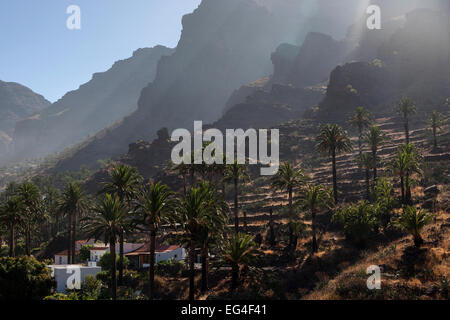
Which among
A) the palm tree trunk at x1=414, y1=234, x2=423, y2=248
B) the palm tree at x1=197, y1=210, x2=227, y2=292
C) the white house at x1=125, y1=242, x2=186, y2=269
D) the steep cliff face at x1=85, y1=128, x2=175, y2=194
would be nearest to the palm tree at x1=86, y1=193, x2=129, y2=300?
the palm tree at x1=197, y1=210, x2=227, y2=292

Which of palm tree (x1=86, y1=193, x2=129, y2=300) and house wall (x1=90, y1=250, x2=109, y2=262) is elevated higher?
palm tree (x1=86, y1=193, x2=129, y2=300)

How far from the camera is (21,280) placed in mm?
33250

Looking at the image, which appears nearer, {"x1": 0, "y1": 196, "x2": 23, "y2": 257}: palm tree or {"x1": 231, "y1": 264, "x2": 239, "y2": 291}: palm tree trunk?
{"x1": 231, "y1": 264, "x2": 239, "y2": 291}: palm tree trunk

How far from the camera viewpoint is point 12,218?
47.8 m

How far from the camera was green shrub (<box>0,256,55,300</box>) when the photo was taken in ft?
107

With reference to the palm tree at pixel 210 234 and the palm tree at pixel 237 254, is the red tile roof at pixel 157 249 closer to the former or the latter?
the palm tree at pixel 210 234

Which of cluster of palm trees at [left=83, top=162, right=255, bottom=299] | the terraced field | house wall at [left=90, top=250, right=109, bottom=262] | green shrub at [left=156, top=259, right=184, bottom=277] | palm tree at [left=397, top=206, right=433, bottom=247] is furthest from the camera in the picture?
the terraced field

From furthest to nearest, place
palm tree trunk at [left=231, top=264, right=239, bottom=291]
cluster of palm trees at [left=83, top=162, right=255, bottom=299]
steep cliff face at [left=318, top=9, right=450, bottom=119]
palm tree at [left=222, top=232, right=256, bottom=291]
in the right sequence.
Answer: steep cliff face at [left=318, top=9, right=450, bottom=119], palm tree trunk at [left=231, top=264, right=239, bottom=291], palm tree at [left=222, top=232, right=256, bottom=291], cluster of palm trees at [left=83, top=162, right=255, bottom=299]

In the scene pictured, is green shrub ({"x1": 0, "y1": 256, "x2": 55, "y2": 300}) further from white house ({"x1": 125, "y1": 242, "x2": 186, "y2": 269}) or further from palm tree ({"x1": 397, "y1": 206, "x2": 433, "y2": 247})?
palm tree ({"x1": 397, "y1": 206, "x2": 433, "y2": 247})

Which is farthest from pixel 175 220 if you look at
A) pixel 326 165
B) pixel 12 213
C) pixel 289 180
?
pixel 326 165

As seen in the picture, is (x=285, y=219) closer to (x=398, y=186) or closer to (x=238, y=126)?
(x=398, y=186)

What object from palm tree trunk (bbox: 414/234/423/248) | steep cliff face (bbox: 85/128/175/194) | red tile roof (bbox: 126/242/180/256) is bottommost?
red tile roof (bbox: 126/242/180/256)

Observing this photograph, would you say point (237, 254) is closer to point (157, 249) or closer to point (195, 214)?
point (195, 214)

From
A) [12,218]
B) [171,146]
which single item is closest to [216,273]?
[12,218]
